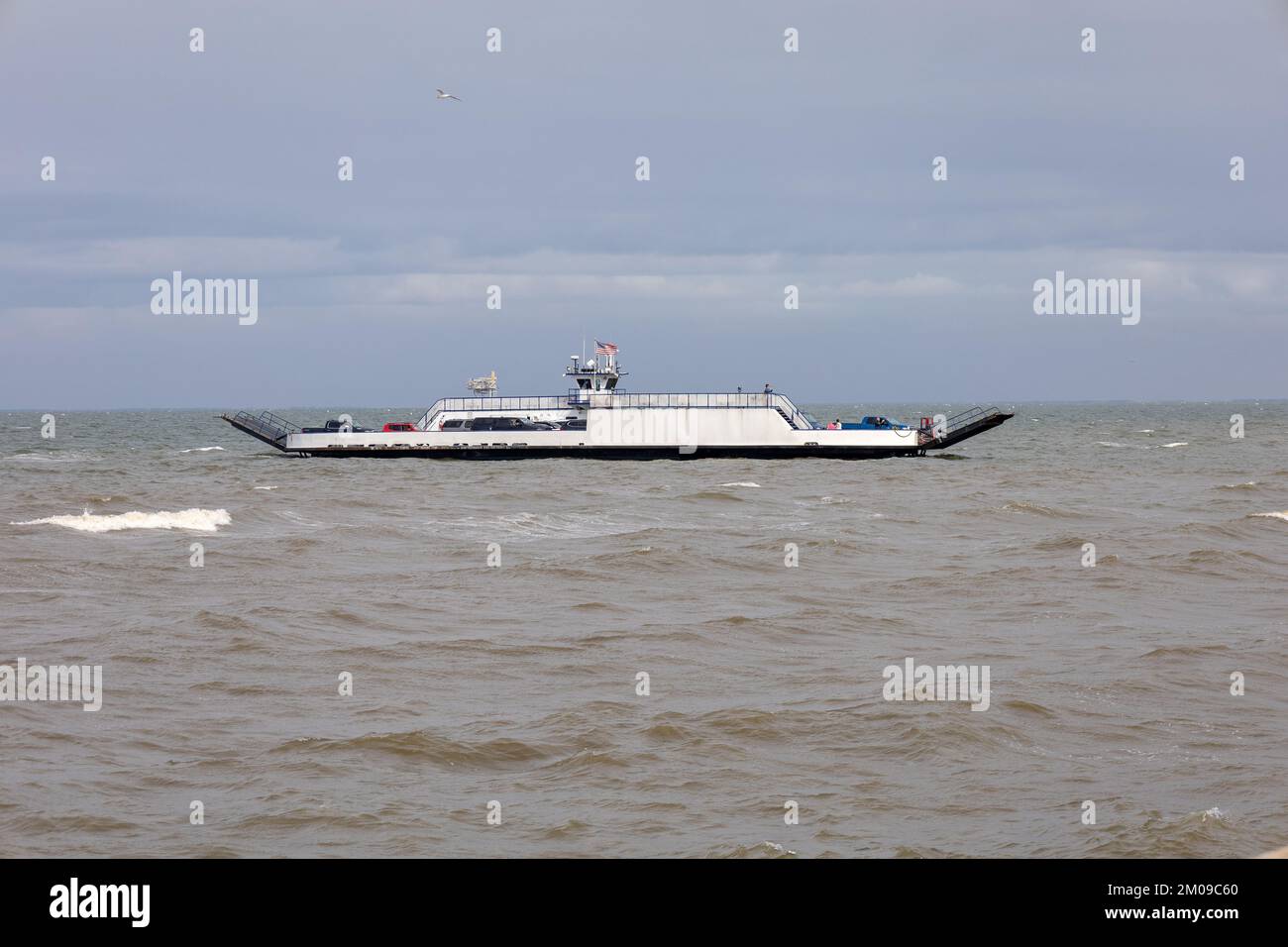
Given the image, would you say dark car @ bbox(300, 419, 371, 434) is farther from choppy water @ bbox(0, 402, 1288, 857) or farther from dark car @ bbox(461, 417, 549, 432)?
choppy water @ bbox(0, 402, 1288, 857)

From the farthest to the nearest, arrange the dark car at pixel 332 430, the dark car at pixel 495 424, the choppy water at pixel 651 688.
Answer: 1. the dark car at pixel 332 430
2. the dark car at pixel 495 424
3. the choppy water at pixel 651 688

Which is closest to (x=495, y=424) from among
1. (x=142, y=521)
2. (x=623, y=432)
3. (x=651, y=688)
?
(x=623, y=432)

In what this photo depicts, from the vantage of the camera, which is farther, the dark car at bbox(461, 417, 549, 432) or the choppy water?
the dark car at bbox(461, 417, 549, 432)

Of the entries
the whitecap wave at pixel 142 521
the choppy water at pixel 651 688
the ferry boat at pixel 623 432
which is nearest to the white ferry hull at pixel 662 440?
the ferry boat at pixel 623 432

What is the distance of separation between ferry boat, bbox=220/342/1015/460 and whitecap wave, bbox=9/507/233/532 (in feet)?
100

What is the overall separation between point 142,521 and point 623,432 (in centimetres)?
3425

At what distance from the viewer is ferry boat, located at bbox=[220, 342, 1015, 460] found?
66875 millimetres

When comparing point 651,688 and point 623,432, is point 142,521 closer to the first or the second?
point 651,688

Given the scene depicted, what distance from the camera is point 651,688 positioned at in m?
15.3

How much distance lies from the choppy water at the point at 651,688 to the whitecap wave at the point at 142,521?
19 centimetres

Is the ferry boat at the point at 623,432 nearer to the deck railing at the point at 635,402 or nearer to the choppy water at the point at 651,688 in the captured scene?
the deck railing at the point at 635,402

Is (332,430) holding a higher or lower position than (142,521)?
higher

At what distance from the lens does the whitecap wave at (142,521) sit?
35.5m

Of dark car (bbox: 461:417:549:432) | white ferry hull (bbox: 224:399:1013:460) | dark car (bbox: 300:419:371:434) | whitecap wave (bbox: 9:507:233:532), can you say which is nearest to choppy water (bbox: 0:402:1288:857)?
whitecap wave (bbox: 9:507:233:532)
